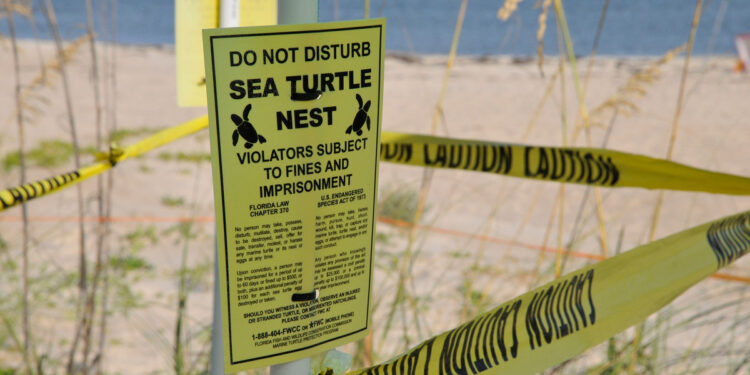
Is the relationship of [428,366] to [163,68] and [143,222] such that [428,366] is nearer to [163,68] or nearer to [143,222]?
[143,222]

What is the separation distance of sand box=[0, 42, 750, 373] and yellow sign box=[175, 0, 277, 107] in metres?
0.68

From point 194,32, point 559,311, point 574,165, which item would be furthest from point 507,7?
point 559,311

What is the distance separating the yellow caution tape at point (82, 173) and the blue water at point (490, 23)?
1010cm

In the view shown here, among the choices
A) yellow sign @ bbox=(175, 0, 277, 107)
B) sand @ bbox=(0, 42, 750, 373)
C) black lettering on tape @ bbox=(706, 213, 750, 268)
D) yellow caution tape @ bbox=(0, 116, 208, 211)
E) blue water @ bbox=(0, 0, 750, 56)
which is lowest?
sand @ bbox=(0, 42, 750, 373)

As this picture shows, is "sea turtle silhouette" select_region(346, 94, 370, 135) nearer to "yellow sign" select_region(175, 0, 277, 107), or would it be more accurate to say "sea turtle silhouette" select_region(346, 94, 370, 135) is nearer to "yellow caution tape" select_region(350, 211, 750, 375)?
"yellow caution tape" select_region(350, 211, 750, 375)

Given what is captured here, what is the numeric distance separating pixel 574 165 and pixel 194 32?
0.72 meters

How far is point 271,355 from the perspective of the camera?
2.36ft

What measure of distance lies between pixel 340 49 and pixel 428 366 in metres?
0.34

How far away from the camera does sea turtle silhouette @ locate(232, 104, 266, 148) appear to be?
2.06ft

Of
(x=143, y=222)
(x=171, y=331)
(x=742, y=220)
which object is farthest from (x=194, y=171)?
(x=742, y=220)

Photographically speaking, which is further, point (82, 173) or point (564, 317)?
point (82, 173)

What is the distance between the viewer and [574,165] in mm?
1163

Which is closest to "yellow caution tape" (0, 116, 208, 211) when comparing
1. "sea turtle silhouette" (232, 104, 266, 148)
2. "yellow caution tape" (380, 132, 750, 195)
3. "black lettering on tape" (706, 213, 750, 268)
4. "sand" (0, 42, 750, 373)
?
"yellow caution tape" (380, 132, 750, 195)

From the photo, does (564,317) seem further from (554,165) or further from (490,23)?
(490,23)
